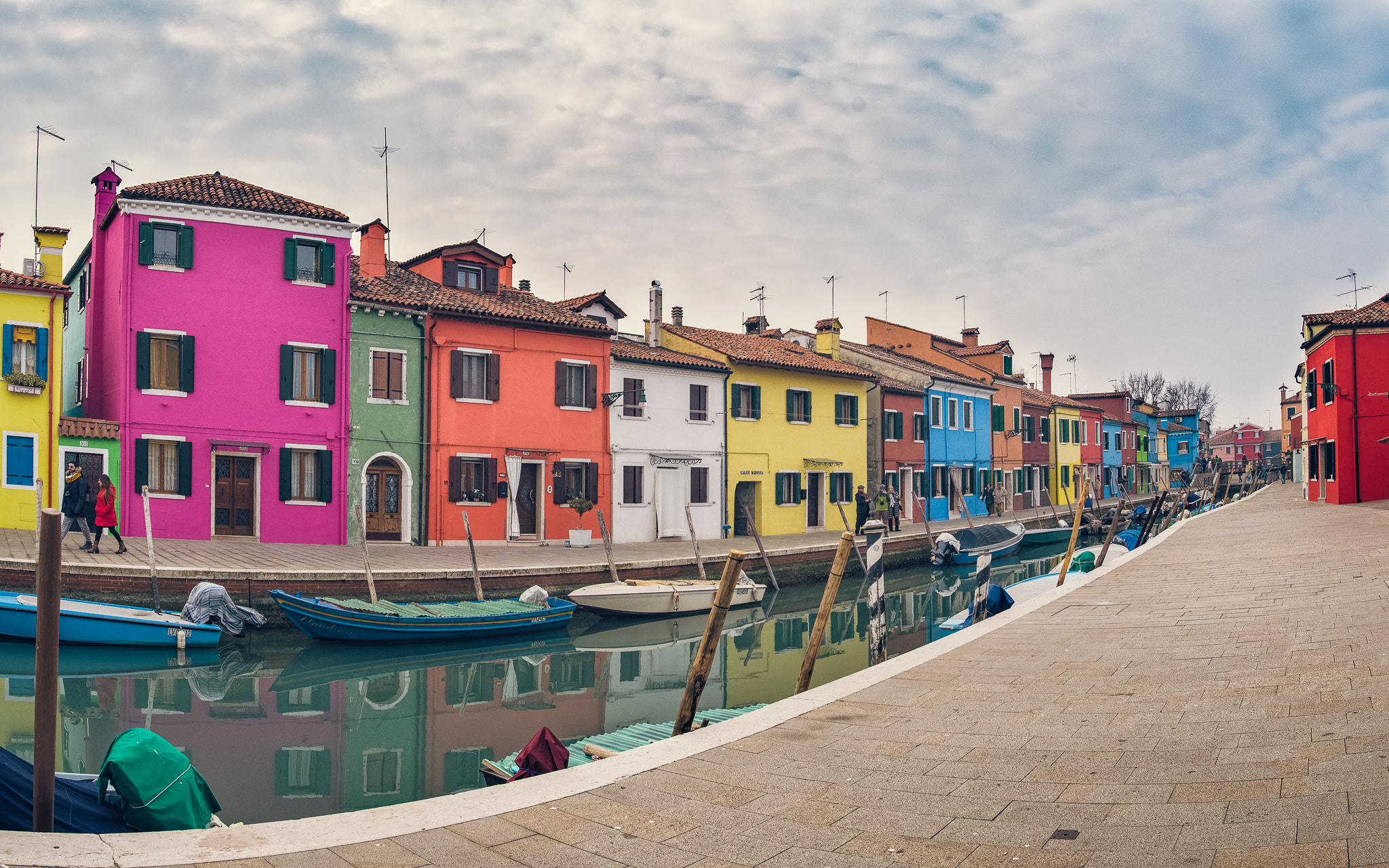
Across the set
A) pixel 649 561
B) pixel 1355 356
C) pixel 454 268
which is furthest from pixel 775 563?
pixel 1355 356

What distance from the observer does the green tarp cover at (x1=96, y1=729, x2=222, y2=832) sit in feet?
17.1

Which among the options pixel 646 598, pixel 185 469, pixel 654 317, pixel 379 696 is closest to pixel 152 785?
pixel 379 696

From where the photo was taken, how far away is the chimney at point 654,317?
1204 inches

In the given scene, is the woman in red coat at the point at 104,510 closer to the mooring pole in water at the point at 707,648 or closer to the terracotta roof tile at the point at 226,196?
the terracotta roof tile at the point at 226,196

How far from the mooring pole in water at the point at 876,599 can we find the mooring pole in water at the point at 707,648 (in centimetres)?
308

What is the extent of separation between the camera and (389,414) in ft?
76.1

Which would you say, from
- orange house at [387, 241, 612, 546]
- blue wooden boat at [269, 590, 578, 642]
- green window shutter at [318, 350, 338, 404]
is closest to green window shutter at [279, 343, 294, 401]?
green window shutter at [318, 350, 338, 404]

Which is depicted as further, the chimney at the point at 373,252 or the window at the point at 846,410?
the window at the point at 846,410

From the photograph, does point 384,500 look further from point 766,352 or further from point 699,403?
point 766,352

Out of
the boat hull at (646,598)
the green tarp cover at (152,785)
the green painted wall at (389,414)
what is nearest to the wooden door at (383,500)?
the green painted wall at (389,414)

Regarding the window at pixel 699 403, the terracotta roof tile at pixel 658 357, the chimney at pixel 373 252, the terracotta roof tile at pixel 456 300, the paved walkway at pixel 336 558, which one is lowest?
the paved walkway at pixel 336 558

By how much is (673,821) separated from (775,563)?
68.9ft

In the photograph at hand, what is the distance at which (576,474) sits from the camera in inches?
1030

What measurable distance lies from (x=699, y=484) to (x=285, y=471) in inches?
493
